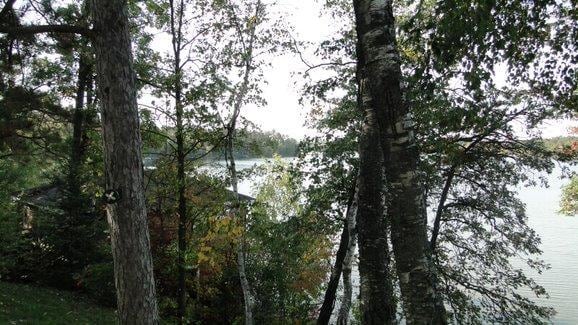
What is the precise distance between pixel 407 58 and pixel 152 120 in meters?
5.95

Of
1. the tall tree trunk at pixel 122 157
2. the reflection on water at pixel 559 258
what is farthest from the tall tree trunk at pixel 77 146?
the reflection on water at pixel 559 258

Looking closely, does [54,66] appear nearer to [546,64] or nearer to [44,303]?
[44,303]

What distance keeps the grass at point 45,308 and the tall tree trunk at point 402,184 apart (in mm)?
8995

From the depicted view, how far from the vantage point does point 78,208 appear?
13461mm

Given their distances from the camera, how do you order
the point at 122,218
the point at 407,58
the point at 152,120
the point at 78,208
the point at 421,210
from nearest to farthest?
the point at 421,210 < the point at 122,218 < the point at 407,58 < the point at 152,120 < the point at 78,208

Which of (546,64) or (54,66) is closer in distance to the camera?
(546,64)

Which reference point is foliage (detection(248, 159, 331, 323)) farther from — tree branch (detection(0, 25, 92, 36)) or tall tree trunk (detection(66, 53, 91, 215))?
tree branch (detection(0, 25, 92, 36))

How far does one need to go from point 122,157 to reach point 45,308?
27.6 ft

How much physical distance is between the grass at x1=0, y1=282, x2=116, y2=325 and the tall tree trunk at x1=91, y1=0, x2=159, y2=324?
19.7ft

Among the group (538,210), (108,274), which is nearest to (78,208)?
(108,274)

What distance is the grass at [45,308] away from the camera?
9398mm

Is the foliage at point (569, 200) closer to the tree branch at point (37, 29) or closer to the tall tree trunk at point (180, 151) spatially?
the tall tree trunk at point (180, 151)

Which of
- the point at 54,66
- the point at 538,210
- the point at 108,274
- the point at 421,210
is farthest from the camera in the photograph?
the point at 538,210

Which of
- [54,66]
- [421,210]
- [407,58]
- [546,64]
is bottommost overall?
[421,210]
